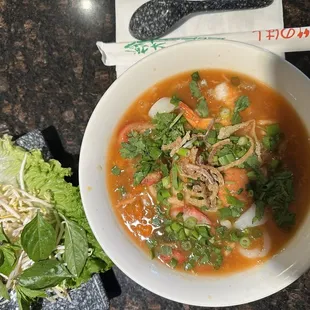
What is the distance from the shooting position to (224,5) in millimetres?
2141

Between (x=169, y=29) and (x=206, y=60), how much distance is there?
0.29 m

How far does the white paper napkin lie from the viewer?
2.17m

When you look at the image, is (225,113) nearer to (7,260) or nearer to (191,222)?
(191,222)

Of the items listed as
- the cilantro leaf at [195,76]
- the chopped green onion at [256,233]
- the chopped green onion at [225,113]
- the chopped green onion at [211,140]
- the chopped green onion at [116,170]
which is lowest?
the chopped green onion at [256,233]

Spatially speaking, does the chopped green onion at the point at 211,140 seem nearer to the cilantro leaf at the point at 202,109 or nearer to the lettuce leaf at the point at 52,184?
the cilantro leaf at the point at 202,109

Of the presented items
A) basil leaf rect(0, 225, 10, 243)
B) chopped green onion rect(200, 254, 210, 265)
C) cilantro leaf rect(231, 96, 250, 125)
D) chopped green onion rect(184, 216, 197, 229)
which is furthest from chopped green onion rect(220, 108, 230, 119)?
basil leaf rect(0, 225, 10, 243)

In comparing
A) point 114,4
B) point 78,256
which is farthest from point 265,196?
point 114,4

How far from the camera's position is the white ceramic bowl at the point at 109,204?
1875 mm

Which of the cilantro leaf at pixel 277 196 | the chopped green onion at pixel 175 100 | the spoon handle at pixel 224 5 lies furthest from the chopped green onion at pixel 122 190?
the spoon handle at pixel 224 5

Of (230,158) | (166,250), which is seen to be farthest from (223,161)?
(166,250)

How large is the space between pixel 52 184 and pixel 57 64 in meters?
0.53

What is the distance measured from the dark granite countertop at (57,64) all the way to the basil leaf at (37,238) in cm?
36

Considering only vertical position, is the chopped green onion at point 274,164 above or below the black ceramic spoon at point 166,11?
below

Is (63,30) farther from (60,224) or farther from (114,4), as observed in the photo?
(60,224)
